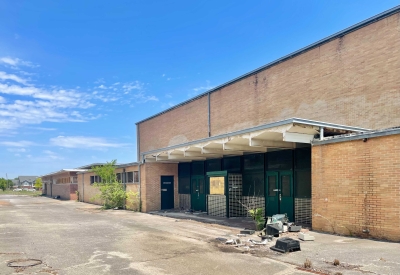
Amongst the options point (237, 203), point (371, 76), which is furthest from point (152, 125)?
point (371, 76)

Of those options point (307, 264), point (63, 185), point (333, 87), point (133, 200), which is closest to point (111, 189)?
point (133, 200)

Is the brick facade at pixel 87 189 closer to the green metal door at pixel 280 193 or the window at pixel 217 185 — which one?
the window at pixel 217 185

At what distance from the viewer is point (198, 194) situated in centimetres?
1980

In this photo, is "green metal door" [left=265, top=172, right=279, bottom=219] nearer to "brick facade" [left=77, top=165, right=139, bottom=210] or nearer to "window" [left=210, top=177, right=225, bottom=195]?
"window" [left=210, top=177, right=225, bottom=195]

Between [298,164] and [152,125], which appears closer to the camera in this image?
[298,164]

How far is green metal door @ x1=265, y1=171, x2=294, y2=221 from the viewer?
45.2ft

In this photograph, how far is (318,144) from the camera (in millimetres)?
11062

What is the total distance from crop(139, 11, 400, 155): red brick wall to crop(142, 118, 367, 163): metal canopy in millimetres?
1693

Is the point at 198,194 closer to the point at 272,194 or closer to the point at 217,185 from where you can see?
the point at 217,185

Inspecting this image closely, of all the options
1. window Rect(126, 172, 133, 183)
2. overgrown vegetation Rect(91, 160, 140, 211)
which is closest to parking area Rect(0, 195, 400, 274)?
overgrown vegetation Rect(91, 160, 140, 211)

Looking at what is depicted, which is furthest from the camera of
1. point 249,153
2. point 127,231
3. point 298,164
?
point 249,153

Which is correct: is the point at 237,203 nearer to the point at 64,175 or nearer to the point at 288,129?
the point at 288,129

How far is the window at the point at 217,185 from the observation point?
1680cm

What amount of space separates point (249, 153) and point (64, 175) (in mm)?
36524
